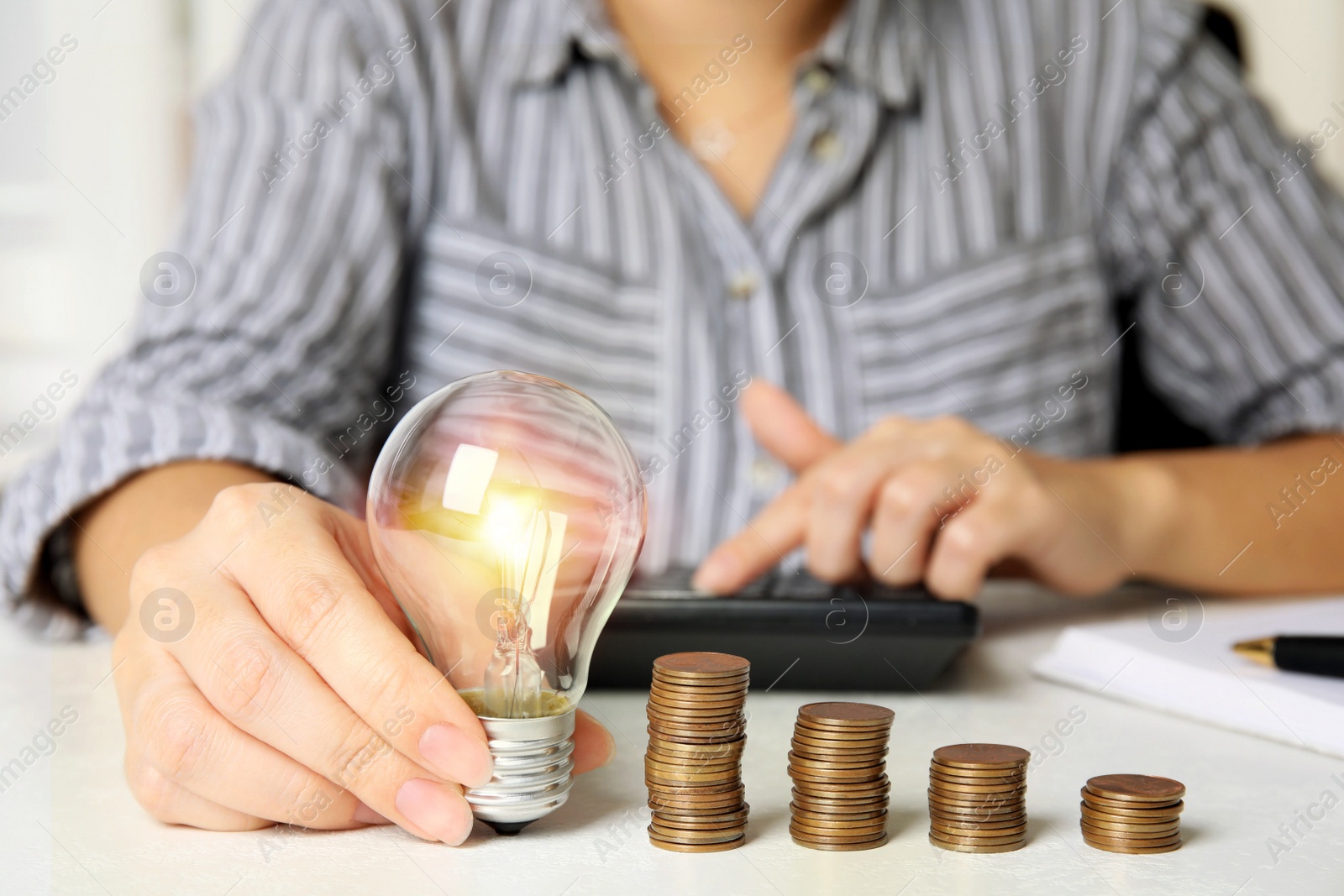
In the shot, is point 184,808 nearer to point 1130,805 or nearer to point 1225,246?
point 1130,805

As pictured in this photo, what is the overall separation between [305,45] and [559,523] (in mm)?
816

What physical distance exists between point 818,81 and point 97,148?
197 centimetres

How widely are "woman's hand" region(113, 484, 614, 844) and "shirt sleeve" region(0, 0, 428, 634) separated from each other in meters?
0.32

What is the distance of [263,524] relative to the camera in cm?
49

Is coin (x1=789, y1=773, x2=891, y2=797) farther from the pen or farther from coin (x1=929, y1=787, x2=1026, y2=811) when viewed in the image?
the pen

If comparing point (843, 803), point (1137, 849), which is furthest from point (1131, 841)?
point (843, 803)

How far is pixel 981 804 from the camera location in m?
0.44

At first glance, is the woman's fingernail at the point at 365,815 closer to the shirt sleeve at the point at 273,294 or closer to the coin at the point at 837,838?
the coin at the point at 837,838

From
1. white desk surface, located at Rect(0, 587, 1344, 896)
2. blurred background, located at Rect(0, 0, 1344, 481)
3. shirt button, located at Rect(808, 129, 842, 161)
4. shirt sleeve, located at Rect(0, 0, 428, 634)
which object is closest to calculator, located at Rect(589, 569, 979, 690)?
white desk surface, located at Rect(0, 587, 1344, 896)

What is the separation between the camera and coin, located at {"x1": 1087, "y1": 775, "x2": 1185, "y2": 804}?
44cm

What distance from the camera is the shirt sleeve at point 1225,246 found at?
114 centimetres

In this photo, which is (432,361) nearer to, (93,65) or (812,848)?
(812,848)

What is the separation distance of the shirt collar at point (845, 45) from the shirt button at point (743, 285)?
25 centimetres

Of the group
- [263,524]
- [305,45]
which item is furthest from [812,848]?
[305,45]
